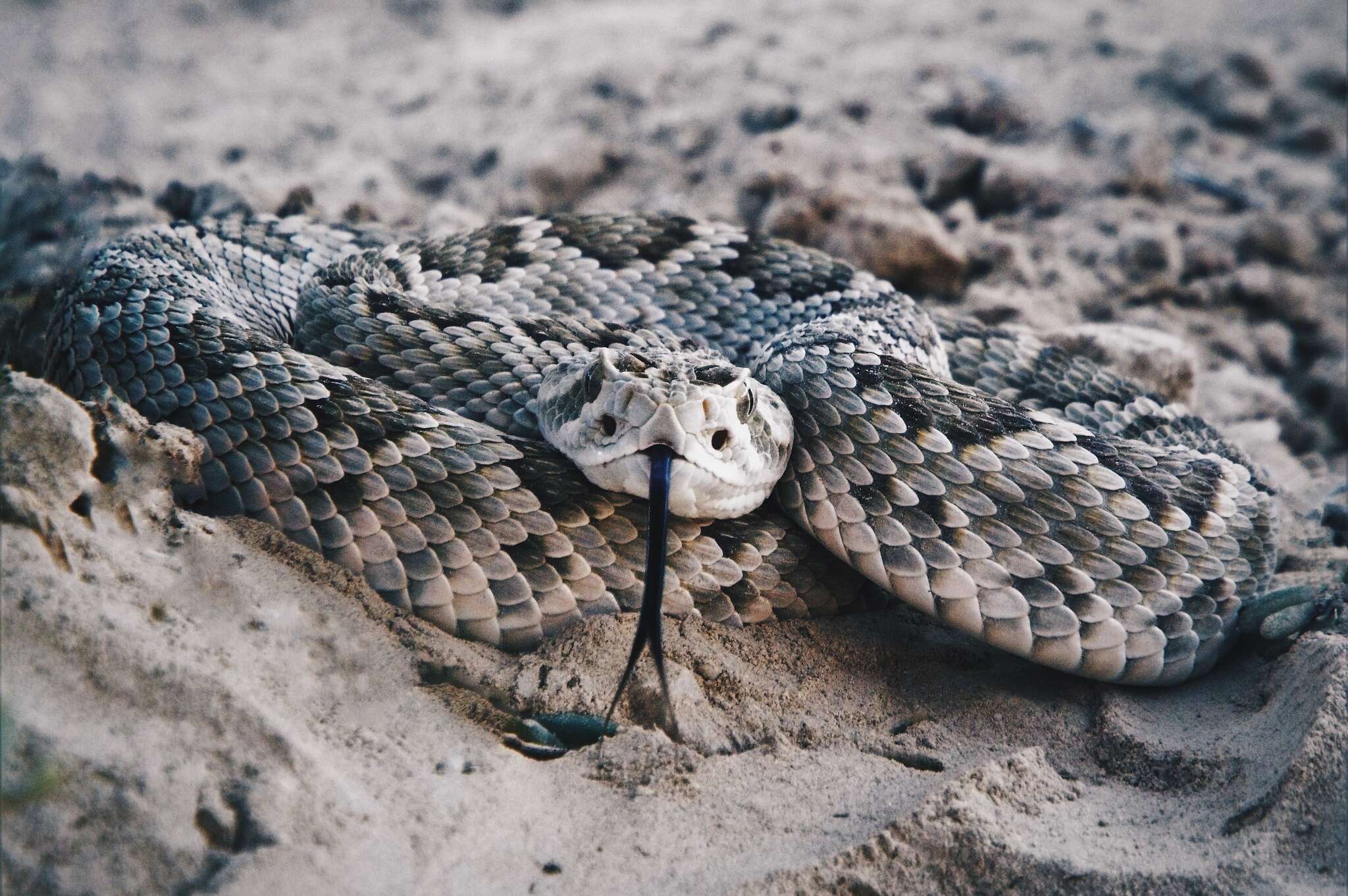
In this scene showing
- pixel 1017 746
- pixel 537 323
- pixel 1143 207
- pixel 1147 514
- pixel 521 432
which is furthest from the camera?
pixel 1143 207

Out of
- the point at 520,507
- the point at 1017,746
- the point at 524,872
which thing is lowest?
the point at 1017,746

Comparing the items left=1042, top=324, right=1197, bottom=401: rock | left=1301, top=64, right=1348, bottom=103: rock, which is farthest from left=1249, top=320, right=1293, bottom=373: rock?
left=1301, top=64, right=1348, bottom=103: rock

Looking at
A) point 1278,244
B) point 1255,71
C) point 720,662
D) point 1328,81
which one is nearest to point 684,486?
point 720,662

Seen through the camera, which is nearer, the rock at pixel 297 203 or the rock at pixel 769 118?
the rock at pixel 297 203

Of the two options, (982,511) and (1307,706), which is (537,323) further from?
(1307,706)

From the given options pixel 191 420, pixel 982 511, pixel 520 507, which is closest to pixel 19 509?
pixel 191 420

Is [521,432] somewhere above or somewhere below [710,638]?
above

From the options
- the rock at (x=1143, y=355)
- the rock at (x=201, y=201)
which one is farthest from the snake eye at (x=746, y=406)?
the rock at (x=201, y=201)

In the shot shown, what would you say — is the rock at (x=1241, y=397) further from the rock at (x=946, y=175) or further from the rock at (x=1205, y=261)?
the rock at (x=946, y=175)

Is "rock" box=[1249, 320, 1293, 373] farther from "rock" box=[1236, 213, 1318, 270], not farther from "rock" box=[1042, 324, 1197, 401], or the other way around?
"rock" box=[1042, 324, 1197, 401]
